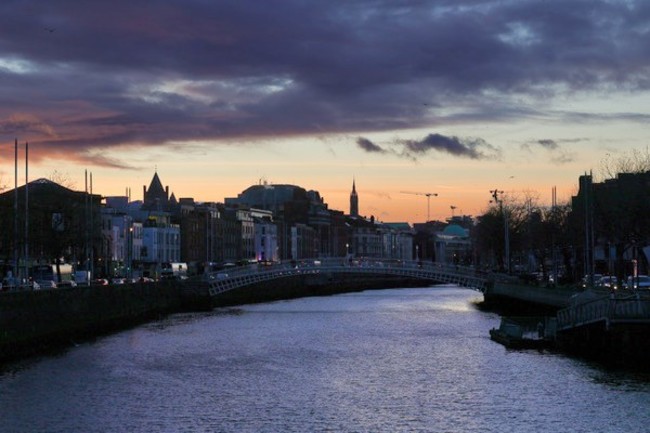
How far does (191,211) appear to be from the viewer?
647 ft

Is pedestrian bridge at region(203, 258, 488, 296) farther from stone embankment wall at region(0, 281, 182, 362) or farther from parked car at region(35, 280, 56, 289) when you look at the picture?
parked car at region(35, 280, 56, 289)

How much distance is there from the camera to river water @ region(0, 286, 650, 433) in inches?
1640

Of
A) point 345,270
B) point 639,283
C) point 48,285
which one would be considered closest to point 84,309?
point 48,285

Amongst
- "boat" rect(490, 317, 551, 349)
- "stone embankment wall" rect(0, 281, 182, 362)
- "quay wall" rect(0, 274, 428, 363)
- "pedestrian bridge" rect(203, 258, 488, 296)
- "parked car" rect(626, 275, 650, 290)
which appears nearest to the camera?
"stone embankment wall" rect(0, 281, 182, 362)

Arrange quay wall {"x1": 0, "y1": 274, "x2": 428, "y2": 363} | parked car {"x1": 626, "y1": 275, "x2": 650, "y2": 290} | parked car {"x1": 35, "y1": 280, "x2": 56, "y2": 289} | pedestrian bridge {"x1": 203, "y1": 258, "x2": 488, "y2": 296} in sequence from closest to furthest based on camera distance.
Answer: quay wall {"x1": 0, "y1": 274, "x2": 428, "y2": 363}, parked car {"x1": 626, "y1": 275, "x2": 650, "y2": 290}, parked car {"x1": 35, "y1": 280, "x2": 56, "y2": 289}, pedestrian bridge {"x1": 203, "y1": 258, "x2": 488, "y2": 296}

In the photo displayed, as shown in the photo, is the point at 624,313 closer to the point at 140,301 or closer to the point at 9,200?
the point at 140,301

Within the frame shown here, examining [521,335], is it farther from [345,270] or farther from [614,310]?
[345,270]

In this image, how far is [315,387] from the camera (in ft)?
165

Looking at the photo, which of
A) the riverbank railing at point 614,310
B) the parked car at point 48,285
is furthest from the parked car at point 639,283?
the parked car at point 48,285

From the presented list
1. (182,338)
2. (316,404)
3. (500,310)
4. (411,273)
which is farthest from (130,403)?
(411,273)

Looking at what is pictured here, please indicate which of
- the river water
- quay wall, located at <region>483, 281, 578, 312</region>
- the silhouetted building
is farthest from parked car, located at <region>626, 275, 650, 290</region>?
the silhouetted building

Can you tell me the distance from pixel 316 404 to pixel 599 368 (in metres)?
14.4

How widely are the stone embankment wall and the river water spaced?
2136 mm

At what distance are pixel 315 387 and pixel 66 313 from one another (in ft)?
91.9
